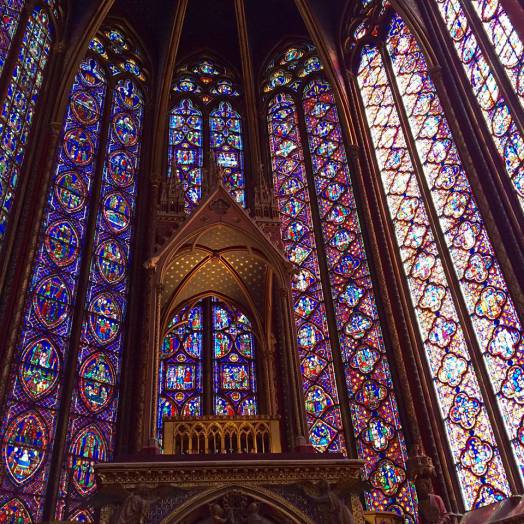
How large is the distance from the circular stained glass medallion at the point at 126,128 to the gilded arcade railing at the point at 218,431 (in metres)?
7.21

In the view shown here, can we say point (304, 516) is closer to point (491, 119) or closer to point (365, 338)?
point (365, 338)

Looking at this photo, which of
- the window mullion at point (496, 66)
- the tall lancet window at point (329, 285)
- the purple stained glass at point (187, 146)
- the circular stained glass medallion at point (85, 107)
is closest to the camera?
the window mullion at point (496, 66)

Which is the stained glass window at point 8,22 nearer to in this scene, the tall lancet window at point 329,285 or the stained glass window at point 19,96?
the stained glass window at point 19,96

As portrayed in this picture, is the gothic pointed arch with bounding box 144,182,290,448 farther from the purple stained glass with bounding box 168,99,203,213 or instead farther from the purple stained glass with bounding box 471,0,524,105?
the purple stained glass with bounding box 471,0,524,105

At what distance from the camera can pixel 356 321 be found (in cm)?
1067

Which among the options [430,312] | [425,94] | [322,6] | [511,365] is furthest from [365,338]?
[322,6]

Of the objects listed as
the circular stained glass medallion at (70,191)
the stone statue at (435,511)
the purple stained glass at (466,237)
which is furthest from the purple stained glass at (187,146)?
the stone statue at (435,511)

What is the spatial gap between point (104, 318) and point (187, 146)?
4572mm

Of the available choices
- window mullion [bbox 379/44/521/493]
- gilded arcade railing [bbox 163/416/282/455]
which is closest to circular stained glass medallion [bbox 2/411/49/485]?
gilded arcade railing [bbox 163/416/282/455]

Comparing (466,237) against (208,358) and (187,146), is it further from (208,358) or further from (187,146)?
(187,146)

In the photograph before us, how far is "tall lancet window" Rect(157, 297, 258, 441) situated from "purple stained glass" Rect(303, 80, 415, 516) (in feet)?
5.34

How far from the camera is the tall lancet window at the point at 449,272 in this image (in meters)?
8.21

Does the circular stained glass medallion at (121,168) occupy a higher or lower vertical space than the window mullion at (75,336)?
higher

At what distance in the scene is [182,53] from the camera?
14891 mm
